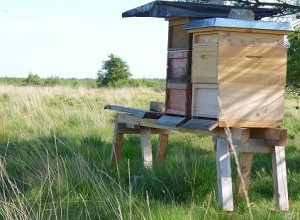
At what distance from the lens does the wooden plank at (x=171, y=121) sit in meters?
6.00

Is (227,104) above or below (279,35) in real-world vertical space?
below

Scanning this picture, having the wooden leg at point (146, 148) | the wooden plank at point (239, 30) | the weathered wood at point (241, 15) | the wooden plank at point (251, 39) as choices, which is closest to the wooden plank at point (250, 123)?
the wooden plank at point (251, 39)

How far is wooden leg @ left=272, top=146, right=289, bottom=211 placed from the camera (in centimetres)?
549

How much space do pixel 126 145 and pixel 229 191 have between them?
4117 mm

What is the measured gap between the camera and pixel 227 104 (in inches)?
214

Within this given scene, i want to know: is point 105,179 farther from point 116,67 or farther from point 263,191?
point 116,67

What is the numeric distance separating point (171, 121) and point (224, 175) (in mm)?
1015

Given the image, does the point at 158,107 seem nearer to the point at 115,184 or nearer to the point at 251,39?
the point at 115,184

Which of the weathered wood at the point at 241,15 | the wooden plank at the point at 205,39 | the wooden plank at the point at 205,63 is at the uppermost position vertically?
the weathered wood at the point at 241,15

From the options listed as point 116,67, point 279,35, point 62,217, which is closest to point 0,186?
point 62,217

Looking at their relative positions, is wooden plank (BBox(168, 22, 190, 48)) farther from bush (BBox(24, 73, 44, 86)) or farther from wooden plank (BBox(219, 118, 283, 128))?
bush (BBox(24, 73, 44, 86))

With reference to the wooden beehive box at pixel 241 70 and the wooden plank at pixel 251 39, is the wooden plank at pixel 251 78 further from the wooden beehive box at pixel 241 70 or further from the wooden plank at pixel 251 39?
the wooden plank at pixel 251 39

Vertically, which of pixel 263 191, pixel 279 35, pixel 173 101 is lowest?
pixel 263 191

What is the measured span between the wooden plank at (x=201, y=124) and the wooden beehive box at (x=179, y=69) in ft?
0.72
